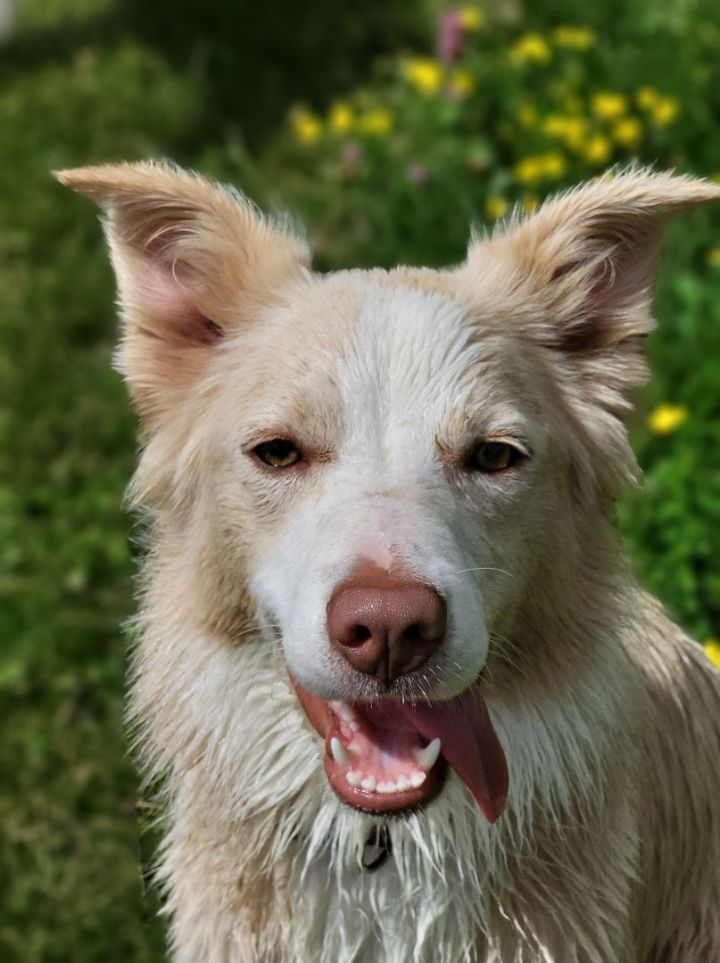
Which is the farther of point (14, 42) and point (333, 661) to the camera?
point (14, 42)

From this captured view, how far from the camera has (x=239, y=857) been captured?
3.01 m

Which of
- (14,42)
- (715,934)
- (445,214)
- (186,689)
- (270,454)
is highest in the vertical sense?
(14,42)

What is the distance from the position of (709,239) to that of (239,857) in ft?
12.5

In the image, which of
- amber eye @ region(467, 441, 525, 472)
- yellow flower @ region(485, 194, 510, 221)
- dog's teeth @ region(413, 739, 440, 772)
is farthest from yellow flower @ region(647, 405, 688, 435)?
dog's teeth @ region(413, 739, 440, 772)

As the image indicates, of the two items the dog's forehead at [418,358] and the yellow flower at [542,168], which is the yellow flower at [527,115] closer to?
the yellow flower at [542,168]

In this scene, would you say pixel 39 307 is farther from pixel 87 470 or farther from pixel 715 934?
pixel 715 934

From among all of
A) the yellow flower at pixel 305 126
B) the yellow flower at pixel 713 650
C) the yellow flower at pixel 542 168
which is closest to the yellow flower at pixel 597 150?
the yellow flower at pixel 542 168

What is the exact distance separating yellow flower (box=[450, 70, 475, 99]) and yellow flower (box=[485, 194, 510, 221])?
67 centimetres

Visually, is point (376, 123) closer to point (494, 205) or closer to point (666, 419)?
point (494, 205)

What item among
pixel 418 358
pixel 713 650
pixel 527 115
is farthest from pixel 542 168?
pixel 418 358

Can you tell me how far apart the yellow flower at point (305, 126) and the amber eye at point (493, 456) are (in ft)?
14.7

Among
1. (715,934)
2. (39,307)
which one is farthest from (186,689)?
(39,307)

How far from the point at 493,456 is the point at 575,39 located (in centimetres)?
444

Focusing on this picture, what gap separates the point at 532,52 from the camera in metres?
6.54
